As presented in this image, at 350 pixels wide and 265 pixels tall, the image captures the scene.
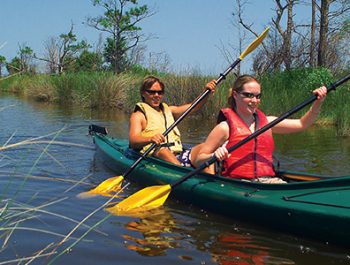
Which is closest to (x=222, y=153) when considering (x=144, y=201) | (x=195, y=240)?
(x=195, y=240)

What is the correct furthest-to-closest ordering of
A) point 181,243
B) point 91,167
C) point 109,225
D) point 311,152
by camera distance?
point 311,152
point 91,167
point 109,225
point 181,243

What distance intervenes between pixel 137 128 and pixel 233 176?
1.63 metres

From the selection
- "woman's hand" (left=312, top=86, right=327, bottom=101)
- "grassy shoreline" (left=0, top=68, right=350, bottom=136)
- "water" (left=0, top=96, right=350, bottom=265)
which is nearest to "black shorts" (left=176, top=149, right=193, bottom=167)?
"water" (left=0, top=96, right=350, bottom=265)

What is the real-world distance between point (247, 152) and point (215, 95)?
25.4ft

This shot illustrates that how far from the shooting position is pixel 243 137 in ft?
12.9

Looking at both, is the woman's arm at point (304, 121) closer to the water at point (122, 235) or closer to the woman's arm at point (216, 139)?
the woman's arm at point (216, 139)

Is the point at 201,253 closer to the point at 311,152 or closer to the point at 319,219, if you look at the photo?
the point at 319,219

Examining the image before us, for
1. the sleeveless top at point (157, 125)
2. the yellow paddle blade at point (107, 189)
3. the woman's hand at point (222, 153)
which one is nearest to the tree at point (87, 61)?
the sleeveless top at point (157, 125)

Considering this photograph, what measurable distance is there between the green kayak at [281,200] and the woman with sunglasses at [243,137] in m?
0.20

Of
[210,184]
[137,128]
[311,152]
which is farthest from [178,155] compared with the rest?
[311,152]

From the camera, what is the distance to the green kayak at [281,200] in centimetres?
314

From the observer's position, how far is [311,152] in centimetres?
756

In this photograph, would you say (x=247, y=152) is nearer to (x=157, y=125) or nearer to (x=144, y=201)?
(x=144, y=201)

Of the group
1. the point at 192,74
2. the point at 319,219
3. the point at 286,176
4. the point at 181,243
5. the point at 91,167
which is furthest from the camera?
the point at 192,74
